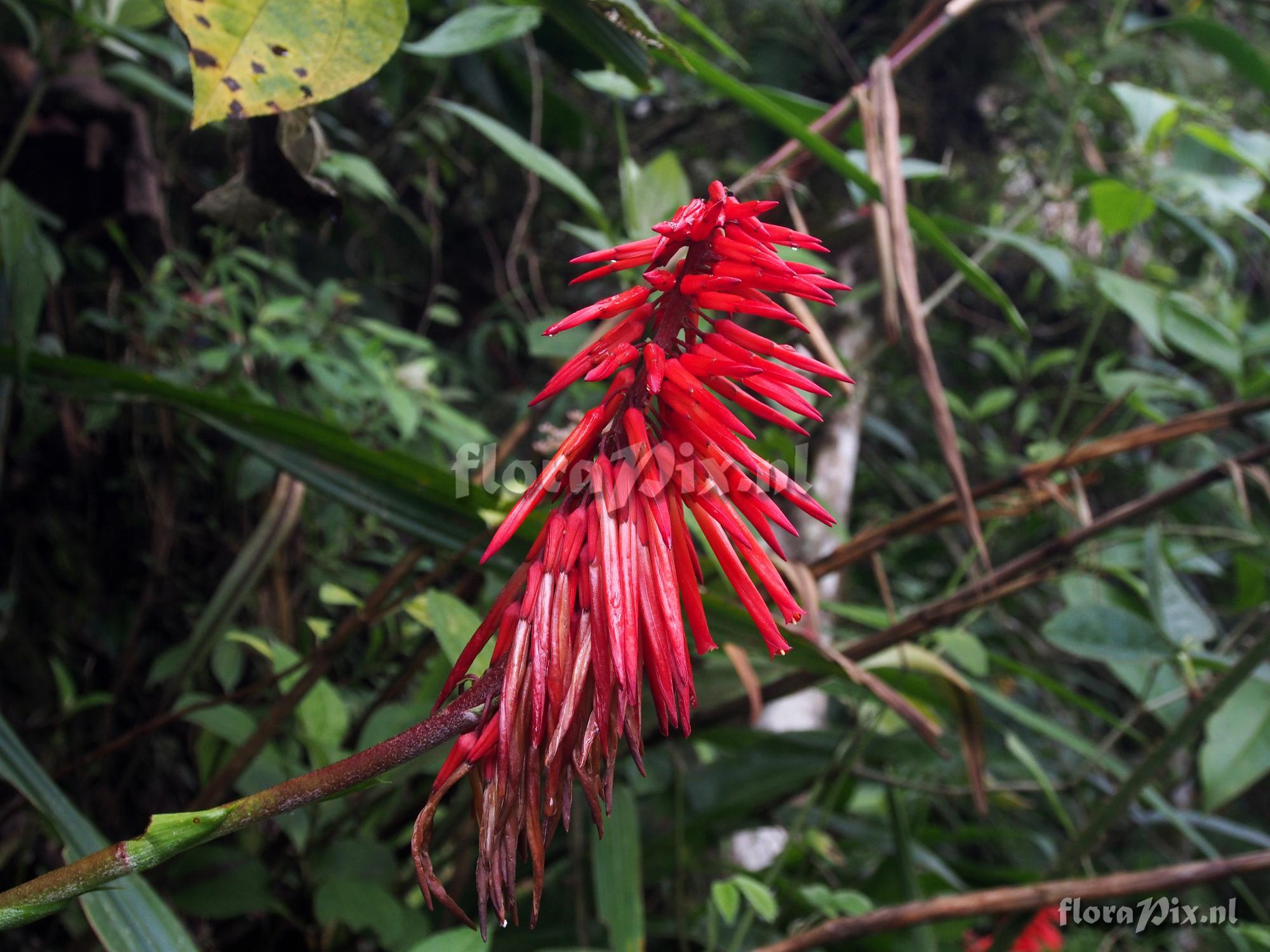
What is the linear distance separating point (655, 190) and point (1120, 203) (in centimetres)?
56

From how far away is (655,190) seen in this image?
812 mm

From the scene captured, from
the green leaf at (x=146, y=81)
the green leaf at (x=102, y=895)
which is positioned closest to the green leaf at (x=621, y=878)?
the green leaf at (x=102, y=895)

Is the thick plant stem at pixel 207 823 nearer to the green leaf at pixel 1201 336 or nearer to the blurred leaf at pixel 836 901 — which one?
the blurred leaf at pixel 836 901

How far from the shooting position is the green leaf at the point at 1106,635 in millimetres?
898

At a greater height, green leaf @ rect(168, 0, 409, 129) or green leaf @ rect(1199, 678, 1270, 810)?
green leaf @ rect(168, 0, 409, 129)

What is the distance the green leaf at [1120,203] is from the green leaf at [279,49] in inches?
33.4

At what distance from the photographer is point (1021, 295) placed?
2193 mm

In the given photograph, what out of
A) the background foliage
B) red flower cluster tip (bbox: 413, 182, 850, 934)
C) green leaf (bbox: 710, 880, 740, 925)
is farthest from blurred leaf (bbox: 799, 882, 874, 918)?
red flower cluster tip (bbox: 413, 182, 850, 934)

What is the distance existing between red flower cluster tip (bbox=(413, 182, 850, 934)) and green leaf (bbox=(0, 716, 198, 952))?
178mm

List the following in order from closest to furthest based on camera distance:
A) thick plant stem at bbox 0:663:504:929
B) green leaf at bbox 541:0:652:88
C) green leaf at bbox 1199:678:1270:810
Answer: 1. thick plant stem at bbox 0:663:504:929
2. green leaf at bbox 541:0:652:88
3. green leaf at bbox 1199:678:1270:810

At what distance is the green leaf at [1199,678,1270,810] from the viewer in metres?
0.87

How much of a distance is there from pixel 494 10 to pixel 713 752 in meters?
0.94

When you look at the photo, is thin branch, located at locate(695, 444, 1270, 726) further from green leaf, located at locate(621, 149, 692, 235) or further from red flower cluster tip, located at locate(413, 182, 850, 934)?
red flower cluster tip, located at locate(413, 182, 850, 934)

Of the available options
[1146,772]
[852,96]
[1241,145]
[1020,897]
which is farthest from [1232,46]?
[1020,897]
